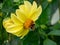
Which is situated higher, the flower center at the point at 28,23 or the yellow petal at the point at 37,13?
the yellow petal at the point at 37,13

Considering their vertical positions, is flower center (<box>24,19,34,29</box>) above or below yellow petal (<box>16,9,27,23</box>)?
below

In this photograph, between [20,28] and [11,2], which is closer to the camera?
[20,28]

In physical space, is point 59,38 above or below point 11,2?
below

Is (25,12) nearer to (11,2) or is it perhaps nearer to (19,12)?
(19,12)

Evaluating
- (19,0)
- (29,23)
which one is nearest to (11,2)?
(19,0)

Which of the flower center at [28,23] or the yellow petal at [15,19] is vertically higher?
the yellow petal at [15,19]

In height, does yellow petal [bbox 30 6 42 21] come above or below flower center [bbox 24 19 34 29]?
above
